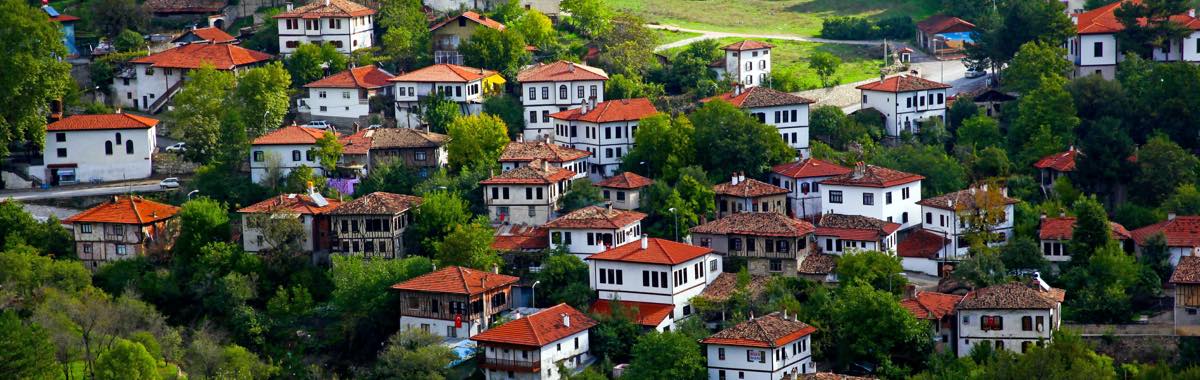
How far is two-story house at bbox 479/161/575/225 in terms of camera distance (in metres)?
93.9

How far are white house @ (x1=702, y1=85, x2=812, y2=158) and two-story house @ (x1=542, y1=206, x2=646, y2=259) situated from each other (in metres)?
11.7

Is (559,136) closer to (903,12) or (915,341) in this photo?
(915,341)

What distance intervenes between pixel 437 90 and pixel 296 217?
1506 centimetres

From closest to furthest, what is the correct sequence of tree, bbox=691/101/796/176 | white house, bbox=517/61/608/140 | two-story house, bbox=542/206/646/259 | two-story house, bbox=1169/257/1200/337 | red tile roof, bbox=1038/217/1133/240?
two-story house, bbox=1169/257/1200/337, red tile roof, bbox=1038/217/1133/240, two-story house, bbox=542/206/646/259, tree, bbox=691/101/796/176, white house, bbox=517/61/608/140

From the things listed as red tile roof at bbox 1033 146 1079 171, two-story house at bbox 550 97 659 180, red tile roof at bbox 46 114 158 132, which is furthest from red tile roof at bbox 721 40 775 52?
red tile roof at bbox 46 114 158 132

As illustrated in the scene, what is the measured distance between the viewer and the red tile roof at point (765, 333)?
264ft

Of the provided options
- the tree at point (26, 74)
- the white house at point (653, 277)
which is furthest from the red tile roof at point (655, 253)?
the tree at point (26, 74)

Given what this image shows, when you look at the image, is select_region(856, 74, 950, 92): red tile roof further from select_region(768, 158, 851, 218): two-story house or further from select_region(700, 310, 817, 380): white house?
select_region(700, 310, 817, 380): white house

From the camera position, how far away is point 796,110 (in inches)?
3962

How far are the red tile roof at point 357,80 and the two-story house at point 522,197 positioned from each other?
14169 mm

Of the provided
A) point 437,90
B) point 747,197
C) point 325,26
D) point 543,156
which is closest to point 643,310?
point 747,197

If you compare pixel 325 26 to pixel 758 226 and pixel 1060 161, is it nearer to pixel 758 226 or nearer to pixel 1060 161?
pixel 758 226

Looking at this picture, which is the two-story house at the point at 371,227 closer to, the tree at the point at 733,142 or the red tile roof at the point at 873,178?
the tree at the point at 733,142

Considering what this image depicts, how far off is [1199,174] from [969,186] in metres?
9.84
